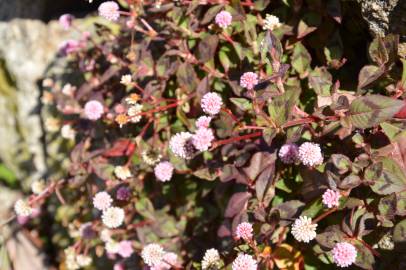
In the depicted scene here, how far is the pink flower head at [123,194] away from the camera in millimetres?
2299

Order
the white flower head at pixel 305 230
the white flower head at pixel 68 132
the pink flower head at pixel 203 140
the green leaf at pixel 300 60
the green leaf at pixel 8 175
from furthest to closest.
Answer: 1. the green leaf at pixel 8 175
2. the white flower head at pixel 68 132
3. the green leaf at pixel 300 60
4. the pink flower head at pixel 203 140
5. the white flower head at pixel 305 230

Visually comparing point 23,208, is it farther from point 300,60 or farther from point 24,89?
point 300,60

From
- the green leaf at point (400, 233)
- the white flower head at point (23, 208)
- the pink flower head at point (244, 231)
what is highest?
the green leaf at point (400, 233)

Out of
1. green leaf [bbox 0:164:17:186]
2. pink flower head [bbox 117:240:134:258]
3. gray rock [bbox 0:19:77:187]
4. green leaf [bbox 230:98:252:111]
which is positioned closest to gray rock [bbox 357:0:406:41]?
green leaf [bbox 230:98:252:111]

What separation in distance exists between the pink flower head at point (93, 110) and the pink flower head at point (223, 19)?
0.69 m

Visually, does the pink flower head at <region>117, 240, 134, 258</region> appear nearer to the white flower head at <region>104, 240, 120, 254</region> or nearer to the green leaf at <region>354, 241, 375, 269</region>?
the white flower head at <region>104, 240, 120, 254</region>

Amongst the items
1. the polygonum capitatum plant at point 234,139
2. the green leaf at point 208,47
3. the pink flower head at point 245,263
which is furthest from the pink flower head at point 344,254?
the green leaf at point 208,47

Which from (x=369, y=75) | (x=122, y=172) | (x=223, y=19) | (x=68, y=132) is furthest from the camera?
(x=68, y=132)

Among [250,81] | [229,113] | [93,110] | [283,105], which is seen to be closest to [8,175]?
[93,110]

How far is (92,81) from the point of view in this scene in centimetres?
265

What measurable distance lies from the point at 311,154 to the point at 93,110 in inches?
42.5

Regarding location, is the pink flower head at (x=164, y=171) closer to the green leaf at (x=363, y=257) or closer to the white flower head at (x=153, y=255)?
the white flower head at (x=153, y=255)

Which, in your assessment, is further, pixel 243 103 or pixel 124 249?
pixel 124 249

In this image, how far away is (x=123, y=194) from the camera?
2.30 meters
